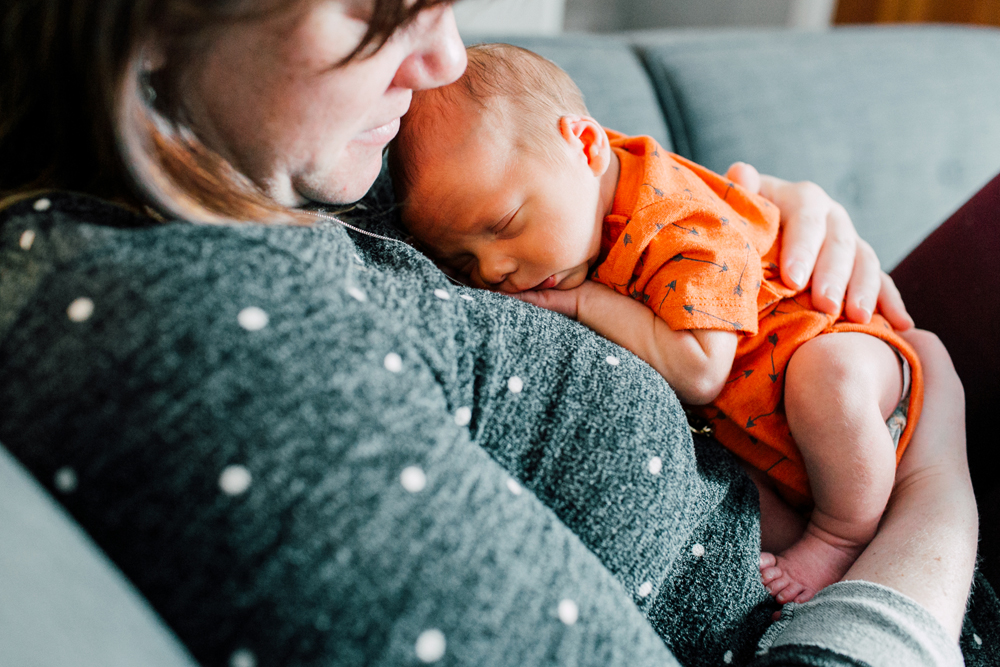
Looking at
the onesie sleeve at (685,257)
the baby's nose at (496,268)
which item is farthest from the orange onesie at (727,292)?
the baby's nose at (496,268)

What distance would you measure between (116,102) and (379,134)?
0.80 ft

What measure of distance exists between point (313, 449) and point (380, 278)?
7.7 inches

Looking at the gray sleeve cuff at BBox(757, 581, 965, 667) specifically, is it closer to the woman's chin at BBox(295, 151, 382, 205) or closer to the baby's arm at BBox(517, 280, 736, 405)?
the baby's arm at BBox(517, 280, 736, 405)

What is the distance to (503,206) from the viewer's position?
2.65 feet

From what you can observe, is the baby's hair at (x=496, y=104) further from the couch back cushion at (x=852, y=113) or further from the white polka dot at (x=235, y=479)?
the couch back cushion at (x=852, y=113)

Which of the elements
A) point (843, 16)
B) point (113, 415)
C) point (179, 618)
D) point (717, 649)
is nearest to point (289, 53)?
point (113, 415)

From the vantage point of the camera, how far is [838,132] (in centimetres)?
147

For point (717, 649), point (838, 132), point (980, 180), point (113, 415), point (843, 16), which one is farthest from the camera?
point (843, 16)

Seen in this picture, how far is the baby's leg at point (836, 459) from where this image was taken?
739 mm

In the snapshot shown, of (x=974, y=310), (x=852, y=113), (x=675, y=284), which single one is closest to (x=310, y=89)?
(x=675, y=284)

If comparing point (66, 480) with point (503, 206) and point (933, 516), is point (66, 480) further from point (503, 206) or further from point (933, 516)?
point (933, 516)

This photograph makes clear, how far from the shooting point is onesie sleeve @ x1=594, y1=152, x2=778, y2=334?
76 centimetres

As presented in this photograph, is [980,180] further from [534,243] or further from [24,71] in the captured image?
[24,71]

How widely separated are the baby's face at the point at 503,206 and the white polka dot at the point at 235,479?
0.52 metres
